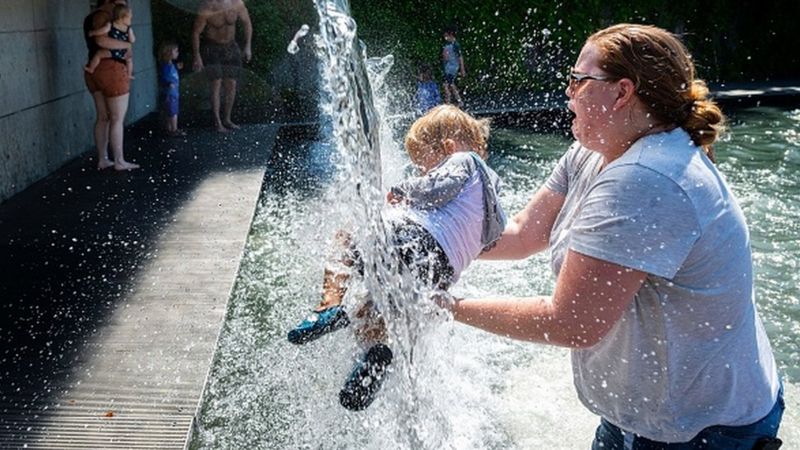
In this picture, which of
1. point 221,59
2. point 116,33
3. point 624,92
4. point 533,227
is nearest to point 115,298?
point 533,227

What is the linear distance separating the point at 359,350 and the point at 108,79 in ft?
21.7

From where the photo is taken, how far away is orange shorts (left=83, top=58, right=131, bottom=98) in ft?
28.4

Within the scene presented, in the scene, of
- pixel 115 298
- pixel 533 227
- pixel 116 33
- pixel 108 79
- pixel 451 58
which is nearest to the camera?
pixel 533 227

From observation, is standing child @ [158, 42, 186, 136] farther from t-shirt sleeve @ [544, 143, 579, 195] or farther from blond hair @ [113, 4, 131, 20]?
t-shirt sleeve @ [544, 143, 579, 195]

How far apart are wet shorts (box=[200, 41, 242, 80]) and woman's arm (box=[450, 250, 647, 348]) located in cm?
1037

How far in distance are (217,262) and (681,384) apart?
405 centimetres

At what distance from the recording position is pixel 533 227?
241 centimetres

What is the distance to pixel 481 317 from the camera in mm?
1955

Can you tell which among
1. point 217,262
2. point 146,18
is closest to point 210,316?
point 217,262

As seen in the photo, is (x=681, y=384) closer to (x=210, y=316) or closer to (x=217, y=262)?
(x=210, y=316)

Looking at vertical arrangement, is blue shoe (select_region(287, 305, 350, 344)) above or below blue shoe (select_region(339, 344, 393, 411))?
above

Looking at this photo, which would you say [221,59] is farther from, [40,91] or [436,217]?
[436,217]

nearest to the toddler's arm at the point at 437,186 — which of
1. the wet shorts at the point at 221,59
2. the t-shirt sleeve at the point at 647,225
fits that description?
the t-shirt sleeve at the point at 647,225

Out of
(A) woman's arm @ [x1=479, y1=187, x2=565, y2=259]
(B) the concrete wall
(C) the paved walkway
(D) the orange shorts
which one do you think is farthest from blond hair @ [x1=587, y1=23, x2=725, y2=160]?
(D) the orange shorts
